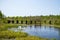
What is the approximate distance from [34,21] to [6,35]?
31845 mm

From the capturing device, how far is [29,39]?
1262cm

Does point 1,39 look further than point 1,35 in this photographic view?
No

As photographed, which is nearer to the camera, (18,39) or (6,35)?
(18,39)

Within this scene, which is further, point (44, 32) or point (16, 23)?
point (16, 23)

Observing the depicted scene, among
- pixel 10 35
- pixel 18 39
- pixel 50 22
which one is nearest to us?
pixel 18 39

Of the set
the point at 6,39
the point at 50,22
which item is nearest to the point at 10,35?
the point at 6,39

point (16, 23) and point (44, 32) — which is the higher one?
point (44, 32)

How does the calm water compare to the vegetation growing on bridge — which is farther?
the calm water

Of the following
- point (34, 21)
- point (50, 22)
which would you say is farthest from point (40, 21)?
point (50, 22)

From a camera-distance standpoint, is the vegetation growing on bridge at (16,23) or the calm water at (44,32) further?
the calm water at (44,32)

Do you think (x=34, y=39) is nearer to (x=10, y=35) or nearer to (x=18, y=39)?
(x=18, y=39)

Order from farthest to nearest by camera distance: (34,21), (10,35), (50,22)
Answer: (34,21)
(50,22)
(10,35)

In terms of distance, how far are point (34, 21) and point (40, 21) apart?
174 cm

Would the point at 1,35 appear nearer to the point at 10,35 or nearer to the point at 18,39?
the point at 10,35
